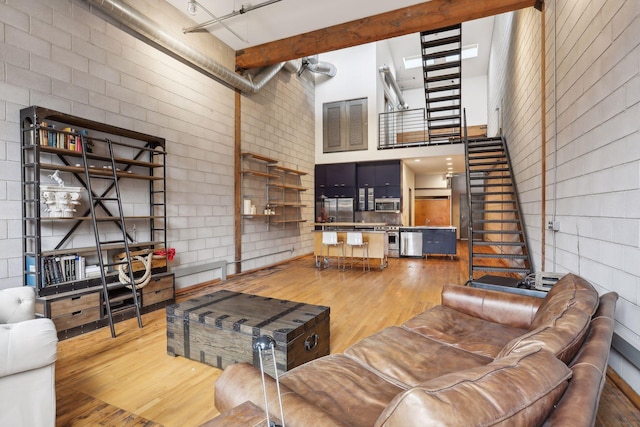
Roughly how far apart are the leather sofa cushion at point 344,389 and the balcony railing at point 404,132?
7637mm

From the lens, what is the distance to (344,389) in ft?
4.24

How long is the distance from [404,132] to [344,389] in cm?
1159

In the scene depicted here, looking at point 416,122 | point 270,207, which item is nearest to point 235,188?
point 270,207

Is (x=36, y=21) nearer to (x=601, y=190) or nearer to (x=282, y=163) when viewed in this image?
(x=282, y=163)

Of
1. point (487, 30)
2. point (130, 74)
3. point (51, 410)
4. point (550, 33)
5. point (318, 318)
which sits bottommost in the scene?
point (51, 410)

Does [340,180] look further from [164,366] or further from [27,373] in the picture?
[27,373]

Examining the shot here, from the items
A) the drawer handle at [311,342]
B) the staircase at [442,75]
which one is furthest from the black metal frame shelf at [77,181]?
the staircase at [442,75]

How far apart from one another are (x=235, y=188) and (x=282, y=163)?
1963mm

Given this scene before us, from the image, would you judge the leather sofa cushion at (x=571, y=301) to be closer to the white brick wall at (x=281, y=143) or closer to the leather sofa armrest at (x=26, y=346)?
the leather sofa armrest at (x=26, y=346)

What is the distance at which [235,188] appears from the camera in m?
5.82

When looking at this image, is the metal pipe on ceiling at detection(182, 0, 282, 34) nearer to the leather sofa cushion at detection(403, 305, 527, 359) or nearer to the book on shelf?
the book on shelf

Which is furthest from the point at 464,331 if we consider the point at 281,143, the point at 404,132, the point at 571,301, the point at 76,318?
the point at 404,132

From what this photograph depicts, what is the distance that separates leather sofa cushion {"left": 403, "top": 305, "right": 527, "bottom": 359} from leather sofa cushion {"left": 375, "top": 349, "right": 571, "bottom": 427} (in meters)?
1.04

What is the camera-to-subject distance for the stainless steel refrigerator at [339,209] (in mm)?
9039
